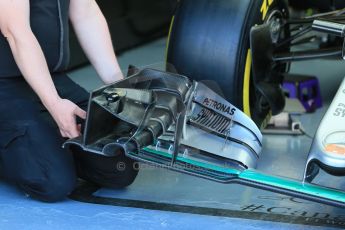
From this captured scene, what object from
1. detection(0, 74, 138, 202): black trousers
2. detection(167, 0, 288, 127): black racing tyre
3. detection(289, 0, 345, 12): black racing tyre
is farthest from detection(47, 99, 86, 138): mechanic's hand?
detection(289, 0, 345, 12): black racing tyre

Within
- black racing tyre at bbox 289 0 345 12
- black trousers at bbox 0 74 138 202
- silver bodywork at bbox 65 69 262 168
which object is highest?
black racing tyre at bbox 289 0 345 12

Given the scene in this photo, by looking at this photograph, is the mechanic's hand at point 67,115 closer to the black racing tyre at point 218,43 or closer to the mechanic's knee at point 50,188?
the mechanic's knee at point 50,188

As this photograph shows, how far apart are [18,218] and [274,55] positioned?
117 cm

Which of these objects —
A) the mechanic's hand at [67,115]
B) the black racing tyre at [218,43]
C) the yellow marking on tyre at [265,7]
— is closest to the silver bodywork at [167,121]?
the mechanic's hand at [67,115]

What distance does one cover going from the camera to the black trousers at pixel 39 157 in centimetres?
248

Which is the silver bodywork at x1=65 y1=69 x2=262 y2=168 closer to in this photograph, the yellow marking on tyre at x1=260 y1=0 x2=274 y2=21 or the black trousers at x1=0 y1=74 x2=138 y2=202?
the black trousers at x1=0 y1=74 x2=138 y2=202

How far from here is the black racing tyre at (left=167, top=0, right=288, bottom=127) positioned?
276 centimetres

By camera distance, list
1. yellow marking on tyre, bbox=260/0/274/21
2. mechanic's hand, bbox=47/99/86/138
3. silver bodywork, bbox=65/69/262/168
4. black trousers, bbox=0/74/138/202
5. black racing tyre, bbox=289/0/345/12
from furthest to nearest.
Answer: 1. black racing tyre, bbox=289/0/345/12
2. yellow marking on tyre, bbox=260/0/274/21
3. black trousers, bbox=0/74/138/202
4. mechanic's hand, bbox=47/99/86/138
5. silver bodywork, bbox=65/69/262/168

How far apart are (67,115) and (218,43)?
26.8 inches

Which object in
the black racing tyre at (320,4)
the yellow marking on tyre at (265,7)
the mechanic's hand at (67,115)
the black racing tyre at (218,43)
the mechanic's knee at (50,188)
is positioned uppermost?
the black racing tyre at (320,4)

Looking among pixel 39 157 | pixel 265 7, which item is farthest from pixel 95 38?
pixel 265 7

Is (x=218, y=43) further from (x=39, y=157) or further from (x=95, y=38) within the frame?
(x=39, y=157)

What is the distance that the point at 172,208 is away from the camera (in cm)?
247

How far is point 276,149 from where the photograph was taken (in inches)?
122
